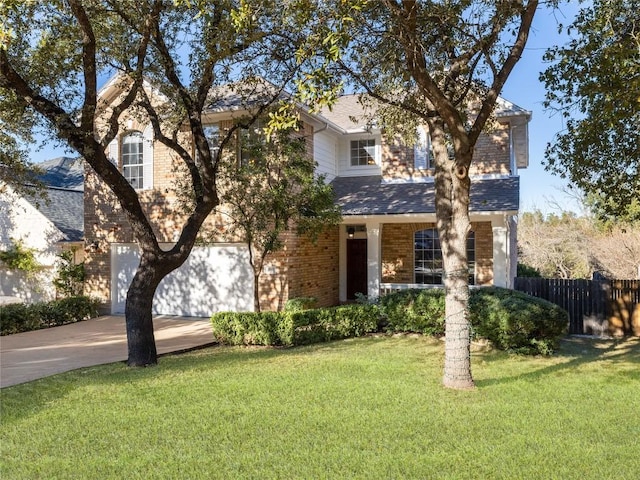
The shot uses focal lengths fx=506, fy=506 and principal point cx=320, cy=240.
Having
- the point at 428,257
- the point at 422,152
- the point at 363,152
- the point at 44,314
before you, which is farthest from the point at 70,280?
the point at 422,152

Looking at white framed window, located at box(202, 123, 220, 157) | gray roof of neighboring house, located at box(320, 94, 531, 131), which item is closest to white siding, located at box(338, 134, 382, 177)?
gray roof of neighboring house, located at box(320, 94, 531, 131)

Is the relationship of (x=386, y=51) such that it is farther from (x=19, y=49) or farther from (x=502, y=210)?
(x=19, y=49)

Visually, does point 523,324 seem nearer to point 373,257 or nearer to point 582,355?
point 582,355

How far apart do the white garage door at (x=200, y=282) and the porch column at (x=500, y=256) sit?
6810 mm

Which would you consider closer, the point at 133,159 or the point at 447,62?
the point at 447,62

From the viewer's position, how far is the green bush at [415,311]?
11469 millimetres

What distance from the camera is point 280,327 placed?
1110 cm

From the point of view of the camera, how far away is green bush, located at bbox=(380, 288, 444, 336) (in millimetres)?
11469

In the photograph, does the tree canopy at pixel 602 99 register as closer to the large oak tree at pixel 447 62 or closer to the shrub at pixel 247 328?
the large oak tree at pixel 447 62

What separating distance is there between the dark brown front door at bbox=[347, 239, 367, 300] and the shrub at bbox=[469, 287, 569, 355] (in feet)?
25.5

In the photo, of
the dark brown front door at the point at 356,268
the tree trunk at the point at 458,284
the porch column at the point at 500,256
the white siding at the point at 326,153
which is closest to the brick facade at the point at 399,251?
the dark brown front door at the point at 356,268

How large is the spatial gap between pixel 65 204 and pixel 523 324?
18.6m

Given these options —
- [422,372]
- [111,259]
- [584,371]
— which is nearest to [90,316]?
[111,259]

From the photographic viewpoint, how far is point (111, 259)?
16594 millimetres
